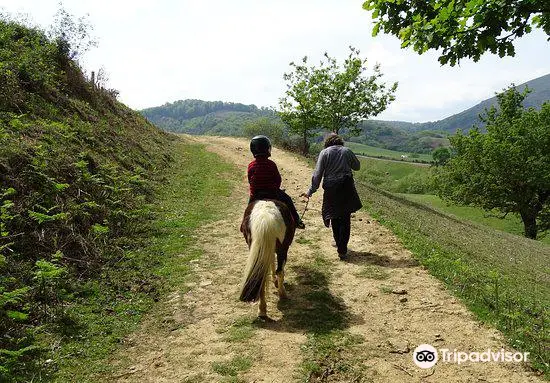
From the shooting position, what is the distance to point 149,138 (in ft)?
86.1

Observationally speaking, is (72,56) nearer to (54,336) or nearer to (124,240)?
(124,240)

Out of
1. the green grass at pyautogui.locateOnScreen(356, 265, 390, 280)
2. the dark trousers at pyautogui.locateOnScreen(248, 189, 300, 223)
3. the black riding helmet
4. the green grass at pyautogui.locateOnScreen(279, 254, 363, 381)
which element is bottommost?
the green grass at pyautogui.locateOnScreen(279, 254, 363, 381)

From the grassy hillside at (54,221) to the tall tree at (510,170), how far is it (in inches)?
1232

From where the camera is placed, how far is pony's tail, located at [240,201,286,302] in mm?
6547

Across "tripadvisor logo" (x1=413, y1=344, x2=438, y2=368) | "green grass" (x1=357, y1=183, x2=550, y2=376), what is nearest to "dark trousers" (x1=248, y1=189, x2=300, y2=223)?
"green grass" (x1=357, y1=183, x2=550, y2=376)

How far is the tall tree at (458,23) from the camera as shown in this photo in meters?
6.78

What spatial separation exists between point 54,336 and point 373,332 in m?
5.18

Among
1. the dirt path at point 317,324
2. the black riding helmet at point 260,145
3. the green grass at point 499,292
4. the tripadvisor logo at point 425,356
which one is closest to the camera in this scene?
the dirt path at point 317,324

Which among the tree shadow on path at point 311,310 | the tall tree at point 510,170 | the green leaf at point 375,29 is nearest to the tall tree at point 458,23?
the green leaf at point 375,29

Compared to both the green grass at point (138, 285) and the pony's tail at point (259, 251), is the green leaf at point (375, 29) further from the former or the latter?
the green grass at point (138, 285)

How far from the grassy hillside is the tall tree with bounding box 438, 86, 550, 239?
3130cm

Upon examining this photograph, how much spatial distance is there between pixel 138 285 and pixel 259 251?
11.3 feet

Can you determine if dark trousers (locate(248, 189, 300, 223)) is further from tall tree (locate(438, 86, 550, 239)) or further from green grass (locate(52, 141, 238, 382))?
tall tree (locate(438, 86, 550, 239))

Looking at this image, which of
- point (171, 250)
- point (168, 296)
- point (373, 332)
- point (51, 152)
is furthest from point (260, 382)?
point (51, 152)
